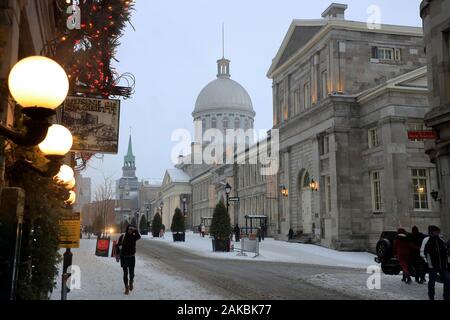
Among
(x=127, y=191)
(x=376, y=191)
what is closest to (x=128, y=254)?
(x=376, y=191)

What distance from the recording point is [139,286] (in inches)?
558

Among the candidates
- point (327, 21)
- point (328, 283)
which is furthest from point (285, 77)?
point (328, 283)

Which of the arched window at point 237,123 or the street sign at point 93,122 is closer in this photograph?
the street sign at point 93,122

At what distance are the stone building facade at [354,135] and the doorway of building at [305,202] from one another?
0.27 ft

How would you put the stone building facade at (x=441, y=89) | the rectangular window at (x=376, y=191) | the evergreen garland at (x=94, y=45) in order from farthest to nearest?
the rectangular window at (x=376, y=191)
the stone building facade at (x=441, y=89)
the evergreen garland at (x=94, y=45)

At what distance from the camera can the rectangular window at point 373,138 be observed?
33281 mm

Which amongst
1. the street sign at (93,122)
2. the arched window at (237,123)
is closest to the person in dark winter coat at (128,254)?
the street sign at (93,122)

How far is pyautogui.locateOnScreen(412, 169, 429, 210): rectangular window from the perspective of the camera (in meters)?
31.4

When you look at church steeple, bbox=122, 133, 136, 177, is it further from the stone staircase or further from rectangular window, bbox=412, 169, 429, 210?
rectangular window, bbox=412, 169, 429, 210

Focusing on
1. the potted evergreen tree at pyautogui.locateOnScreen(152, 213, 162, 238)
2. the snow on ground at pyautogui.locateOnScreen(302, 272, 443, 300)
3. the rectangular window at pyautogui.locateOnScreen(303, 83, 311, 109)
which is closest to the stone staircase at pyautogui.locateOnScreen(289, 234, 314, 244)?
the rectangular window at pyautogui.locateOnScreen(303, 83, 311, 109)

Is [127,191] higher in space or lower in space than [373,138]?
higher

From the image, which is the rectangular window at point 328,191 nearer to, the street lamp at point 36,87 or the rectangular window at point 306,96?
the rectangular window at point 306,96

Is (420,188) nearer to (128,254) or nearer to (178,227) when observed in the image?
(178,227)

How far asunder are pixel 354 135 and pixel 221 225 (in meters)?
11.5
